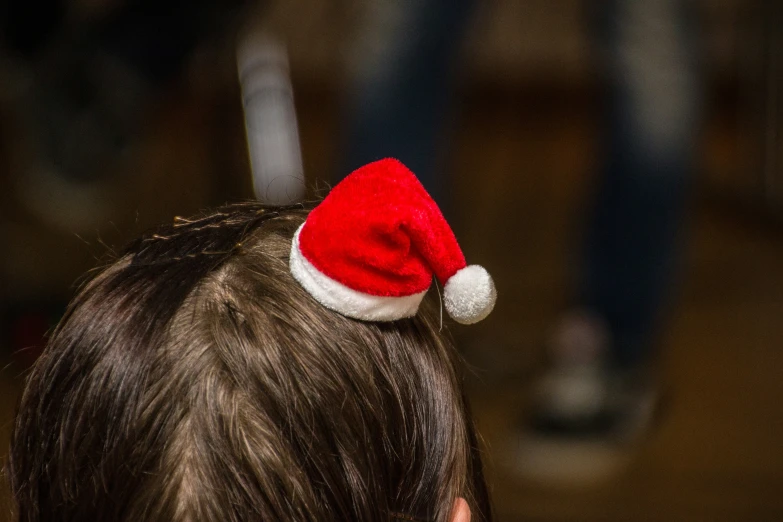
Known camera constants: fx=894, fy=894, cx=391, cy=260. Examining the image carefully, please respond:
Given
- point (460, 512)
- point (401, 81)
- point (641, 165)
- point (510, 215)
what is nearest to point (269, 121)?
point (401, 81)

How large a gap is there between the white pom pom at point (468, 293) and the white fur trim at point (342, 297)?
0.9 inches

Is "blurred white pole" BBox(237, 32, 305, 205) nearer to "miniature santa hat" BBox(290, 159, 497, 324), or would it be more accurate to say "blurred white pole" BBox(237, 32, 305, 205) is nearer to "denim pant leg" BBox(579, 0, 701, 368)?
"denim pant leg" BBox(579, 0, 701, 368)

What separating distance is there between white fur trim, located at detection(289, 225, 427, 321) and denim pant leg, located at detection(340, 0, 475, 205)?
0.57 m

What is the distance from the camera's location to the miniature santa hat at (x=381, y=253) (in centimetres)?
44

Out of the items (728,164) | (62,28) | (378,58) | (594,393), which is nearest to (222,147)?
(62,28)

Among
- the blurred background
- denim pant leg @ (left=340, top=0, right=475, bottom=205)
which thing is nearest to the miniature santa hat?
the blurred background

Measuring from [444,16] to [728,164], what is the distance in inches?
70.5

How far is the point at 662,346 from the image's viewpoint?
4.30 feet

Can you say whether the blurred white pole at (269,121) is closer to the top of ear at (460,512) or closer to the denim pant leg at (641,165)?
the denim pant leg at (641,165)

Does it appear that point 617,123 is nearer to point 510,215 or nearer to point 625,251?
point 625,251

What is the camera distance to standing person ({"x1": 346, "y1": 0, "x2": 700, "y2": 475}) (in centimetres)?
104

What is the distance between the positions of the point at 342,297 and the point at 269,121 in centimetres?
109

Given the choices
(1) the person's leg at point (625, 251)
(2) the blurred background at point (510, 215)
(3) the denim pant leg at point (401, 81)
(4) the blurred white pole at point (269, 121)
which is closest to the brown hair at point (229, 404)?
(2) the blurred background at point (510, 215)

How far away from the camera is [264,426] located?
448 millimetres
